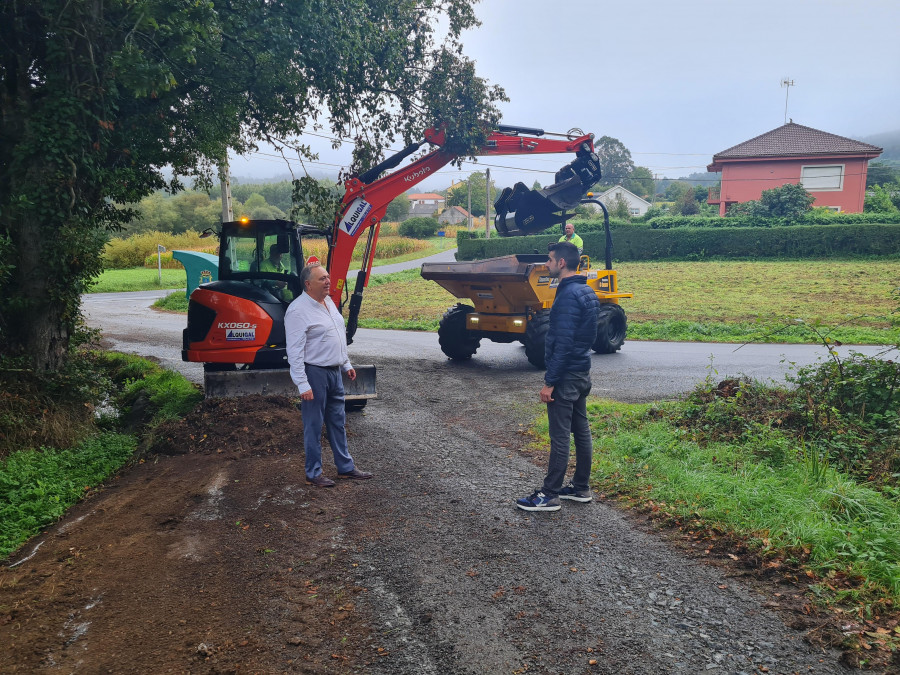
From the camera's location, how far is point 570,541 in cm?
476

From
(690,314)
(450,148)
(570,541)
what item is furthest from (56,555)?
(690,314)

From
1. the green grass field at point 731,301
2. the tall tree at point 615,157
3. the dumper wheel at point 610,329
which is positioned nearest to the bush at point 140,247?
the green grass field at point 731,301

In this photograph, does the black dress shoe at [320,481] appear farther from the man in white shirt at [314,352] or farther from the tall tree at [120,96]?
the tall tree at [120,96]

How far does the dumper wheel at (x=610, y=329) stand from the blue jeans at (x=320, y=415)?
7.26 metres

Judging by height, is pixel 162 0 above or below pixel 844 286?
above

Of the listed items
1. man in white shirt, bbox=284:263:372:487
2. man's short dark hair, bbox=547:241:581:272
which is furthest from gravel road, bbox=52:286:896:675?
man's short dark hair, bbox=547:241:581:272

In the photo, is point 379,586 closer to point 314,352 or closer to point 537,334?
point 314,352

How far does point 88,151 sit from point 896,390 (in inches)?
340

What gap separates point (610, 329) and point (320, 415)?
8.06 metres

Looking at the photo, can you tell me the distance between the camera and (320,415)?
5.96 m

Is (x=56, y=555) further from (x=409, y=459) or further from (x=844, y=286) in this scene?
(x=844, y=286)

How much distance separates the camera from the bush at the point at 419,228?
71688 millimetres

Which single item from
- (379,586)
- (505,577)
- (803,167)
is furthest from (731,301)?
(803,167)

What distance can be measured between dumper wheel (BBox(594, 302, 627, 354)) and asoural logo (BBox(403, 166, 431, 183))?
13.9 ft
